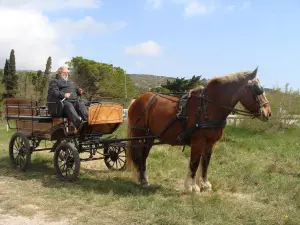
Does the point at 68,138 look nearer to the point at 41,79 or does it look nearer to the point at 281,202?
the point at 281,202

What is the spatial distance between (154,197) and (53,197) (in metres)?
1.67

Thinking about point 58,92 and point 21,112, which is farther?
point 21,112

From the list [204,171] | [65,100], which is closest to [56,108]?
[65,100]

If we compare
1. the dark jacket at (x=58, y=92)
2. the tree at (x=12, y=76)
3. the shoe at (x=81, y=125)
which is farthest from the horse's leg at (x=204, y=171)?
the tree at (x=12, y=76)

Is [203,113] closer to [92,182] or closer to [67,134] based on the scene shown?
[92,182]

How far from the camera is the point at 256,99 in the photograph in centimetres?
561

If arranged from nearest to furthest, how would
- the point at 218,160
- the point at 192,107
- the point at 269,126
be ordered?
the point at 192,107
the point at 218,160
the point at 269,126

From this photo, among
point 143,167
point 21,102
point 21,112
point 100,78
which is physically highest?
point 100,78

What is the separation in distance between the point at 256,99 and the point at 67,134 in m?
3.70

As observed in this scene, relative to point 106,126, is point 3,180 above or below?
below

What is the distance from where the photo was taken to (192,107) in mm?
6098

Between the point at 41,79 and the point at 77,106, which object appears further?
the point at 41,79

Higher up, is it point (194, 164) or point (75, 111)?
point (75, 111)

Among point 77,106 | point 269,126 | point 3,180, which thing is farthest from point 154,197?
point 269,126
